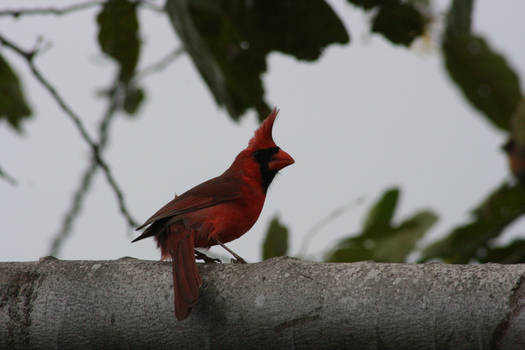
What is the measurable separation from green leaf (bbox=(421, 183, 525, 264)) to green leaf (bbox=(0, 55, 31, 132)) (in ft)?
6.14

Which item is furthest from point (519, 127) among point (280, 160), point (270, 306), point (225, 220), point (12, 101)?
point (12, 101)

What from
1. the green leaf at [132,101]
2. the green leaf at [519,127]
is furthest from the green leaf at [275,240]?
the green leaf at [132,101]

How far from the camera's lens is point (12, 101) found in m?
3.20

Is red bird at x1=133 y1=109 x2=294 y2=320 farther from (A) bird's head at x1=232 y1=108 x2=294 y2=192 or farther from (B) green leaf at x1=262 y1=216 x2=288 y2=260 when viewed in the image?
(B) green leaf at x1=262 y1=216 x2=288 y2=260

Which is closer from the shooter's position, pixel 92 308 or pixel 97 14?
pixel 92 308

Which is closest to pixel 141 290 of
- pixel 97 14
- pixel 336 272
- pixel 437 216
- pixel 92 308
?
pixel 92 308

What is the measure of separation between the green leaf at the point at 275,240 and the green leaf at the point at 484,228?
25.3 inches

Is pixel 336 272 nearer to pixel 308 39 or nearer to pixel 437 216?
pixel 308 39

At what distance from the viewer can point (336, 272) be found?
1.60 meters

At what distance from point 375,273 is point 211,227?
3.81ft

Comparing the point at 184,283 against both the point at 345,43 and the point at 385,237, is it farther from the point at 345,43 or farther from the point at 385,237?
the point at 385,237

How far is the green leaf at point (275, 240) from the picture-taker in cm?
320

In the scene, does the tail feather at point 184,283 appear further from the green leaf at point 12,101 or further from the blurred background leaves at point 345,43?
the green leaf at point 12,101


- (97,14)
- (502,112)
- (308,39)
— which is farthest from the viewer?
(502,112)
